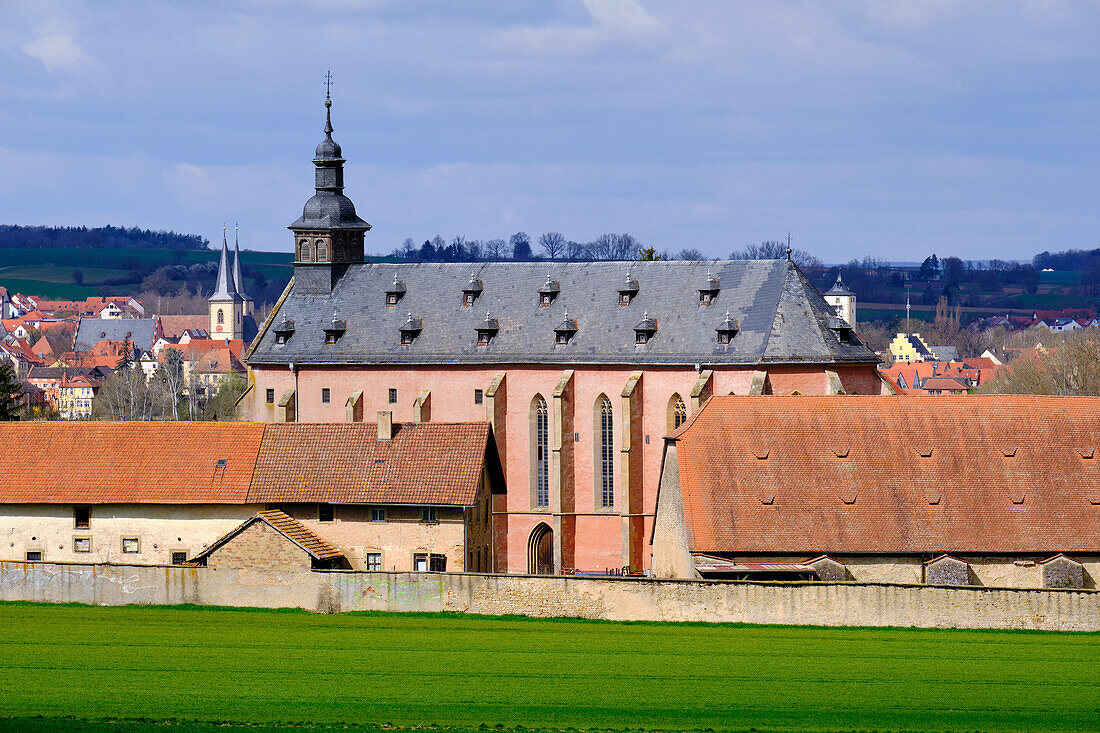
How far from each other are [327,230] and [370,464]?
65.0 ft

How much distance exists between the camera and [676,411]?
7106cm

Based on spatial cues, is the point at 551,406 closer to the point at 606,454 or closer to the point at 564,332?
the point at 606,454

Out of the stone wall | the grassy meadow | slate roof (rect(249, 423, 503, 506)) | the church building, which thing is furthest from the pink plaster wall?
the grassy meadow

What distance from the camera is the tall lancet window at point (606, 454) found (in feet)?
237

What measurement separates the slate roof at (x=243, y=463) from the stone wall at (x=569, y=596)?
21.7ft

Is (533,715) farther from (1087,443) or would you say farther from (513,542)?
(513,542)

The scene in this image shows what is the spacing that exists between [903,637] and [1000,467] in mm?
12094

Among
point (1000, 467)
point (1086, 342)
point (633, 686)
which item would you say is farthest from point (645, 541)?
point (1086, 342)

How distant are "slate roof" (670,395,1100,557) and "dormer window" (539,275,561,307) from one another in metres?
13.8

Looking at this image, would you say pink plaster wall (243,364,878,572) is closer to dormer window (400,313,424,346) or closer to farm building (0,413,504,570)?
dormer window (400,313,424,346)

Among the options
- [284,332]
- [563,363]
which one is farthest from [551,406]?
[284,332]

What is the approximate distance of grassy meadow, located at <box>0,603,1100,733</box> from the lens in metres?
37.9

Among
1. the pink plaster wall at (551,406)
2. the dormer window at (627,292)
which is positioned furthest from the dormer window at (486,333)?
the dormer window at (627,292)

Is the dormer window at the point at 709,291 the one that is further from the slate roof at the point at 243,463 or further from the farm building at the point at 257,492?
the farm building at the point at 257,492
